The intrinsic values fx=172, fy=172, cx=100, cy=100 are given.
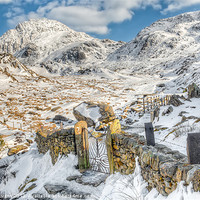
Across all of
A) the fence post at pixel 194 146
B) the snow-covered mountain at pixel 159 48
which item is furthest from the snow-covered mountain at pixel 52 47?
the fence post at pixel 194 146

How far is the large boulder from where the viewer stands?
493 inches

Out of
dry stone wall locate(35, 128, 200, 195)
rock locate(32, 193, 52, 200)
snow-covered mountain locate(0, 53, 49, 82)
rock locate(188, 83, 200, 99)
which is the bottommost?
rock locate(32, 193, 52, 200)

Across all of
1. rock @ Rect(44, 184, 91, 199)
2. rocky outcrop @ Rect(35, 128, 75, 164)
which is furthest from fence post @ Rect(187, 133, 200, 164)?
rocky outcrop @ Rect(35, 128, 75, 164)

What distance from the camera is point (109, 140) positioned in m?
4.62

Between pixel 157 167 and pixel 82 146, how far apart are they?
3728 millimetres

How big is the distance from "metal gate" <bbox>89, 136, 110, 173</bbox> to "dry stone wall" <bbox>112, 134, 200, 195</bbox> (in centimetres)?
102

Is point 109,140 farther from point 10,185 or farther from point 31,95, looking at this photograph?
point 31,95

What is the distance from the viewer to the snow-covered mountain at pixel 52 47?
270 ft

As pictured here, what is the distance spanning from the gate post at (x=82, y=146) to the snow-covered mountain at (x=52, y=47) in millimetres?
58304

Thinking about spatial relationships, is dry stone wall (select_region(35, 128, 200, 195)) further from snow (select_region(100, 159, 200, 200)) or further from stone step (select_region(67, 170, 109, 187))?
stone step (select_region(67, 170, 109, 187))

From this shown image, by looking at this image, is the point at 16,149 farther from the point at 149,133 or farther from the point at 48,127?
the point at 149,133

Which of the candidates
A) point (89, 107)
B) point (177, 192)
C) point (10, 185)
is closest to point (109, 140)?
point (177, 192)

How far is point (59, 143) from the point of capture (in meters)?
7.01

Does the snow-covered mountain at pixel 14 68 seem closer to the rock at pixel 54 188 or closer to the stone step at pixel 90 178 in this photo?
the stone step at pixel 90 178
